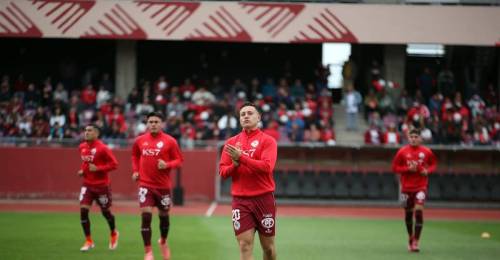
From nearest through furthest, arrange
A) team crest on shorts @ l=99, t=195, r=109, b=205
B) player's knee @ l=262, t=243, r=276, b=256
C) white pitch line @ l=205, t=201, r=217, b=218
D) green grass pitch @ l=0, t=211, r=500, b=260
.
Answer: player's knee @ l=262, t=243, r=276, b=256 < green grass pitch @ l=0, t=211, r=500, b=260 < team crest on shorts @ l=99, t=195, r=109, b=205 < white pitch line @ l=205, t=201, r=217, b=218

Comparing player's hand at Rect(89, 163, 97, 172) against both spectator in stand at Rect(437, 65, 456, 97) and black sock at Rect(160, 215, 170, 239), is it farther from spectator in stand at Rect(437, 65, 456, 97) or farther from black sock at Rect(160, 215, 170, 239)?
spectator in stand at Rect(437, 65, 456, 97)

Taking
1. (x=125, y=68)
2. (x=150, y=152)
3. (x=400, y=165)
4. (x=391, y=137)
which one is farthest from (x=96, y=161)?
(x=125, y=68)

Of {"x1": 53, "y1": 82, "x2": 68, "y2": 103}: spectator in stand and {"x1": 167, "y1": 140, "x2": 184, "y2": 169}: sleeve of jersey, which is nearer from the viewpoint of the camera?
{"x1": 167, "y1": 140, "x2": 184, "y2": 169}: sleeve of jersey

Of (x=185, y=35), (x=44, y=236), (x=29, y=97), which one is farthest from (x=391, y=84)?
(x=44, y=236)

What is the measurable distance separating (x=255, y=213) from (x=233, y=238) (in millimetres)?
7077

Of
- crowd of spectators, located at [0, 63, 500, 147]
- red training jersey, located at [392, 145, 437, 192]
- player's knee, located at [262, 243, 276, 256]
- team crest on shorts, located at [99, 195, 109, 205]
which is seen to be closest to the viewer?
player's knee, located at [262, 243, 276, 256]

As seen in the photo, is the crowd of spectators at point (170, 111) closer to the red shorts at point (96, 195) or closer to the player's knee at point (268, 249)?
the red shorts at point (96, 195)

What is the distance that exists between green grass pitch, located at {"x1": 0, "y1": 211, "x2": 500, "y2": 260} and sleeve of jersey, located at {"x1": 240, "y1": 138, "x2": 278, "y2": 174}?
4.26 meters

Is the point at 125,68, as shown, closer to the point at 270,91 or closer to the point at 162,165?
the point at 270,91

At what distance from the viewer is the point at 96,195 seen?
1406cm

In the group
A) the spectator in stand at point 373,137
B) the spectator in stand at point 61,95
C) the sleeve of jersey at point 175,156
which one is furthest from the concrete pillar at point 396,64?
the sleeve of jersey at point 175,156

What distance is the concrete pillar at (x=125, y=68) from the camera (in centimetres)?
3075

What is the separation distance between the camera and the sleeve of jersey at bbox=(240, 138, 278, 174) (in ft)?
29.2

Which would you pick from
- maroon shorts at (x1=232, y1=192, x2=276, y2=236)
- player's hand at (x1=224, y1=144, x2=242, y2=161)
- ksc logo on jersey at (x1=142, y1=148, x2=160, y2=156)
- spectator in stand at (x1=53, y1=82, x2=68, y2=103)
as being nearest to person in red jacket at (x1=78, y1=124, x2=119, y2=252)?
Answer: ksc logo on jersey at (x1=142, y1=148, x2=160, y2=156)
